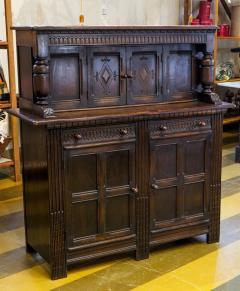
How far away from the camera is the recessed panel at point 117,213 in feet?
9.53

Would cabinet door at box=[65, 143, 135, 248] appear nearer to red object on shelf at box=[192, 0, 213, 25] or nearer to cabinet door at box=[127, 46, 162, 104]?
cabinet door at box=[127, 46, 162, 104]

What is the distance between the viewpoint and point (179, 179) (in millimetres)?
3082

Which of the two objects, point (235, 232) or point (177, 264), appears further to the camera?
point (235, 232)

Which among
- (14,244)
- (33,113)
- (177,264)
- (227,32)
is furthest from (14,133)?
(227,32)

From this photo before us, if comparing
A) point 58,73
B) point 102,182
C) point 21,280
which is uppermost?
point 58,73

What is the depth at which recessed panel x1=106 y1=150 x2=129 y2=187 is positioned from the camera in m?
2.85

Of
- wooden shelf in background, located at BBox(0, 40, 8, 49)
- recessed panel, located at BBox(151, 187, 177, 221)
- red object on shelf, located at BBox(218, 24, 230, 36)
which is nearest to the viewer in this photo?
recessed panel, located at BBox(151, 187, 177, 221)

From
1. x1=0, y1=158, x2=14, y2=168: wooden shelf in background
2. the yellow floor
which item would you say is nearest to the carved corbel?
the yellow floor

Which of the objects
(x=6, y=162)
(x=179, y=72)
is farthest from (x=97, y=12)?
(x=179, y=72)

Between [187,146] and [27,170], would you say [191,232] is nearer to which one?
[187,146]

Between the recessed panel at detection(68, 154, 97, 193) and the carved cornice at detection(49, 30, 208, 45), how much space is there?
2.05 ft

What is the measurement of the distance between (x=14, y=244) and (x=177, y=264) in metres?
1.09

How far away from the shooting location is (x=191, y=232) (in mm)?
3203

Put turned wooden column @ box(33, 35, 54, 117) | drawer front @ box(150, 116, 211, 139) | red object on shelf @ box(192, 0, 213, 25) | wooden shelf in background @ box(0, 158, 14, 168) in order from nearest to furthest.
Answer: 1. turned wooden column @ box(33, 35, 54, 117)
2. drawer front @ box(150, 116, 211, 139)
3. wooden shelf in background @ box(0, 158, 14, 168)
4. red object on shelf @ box(192, 0, 213, 25)
